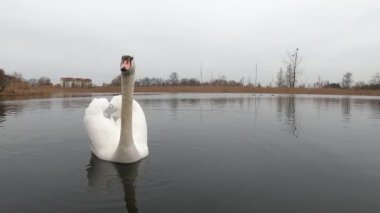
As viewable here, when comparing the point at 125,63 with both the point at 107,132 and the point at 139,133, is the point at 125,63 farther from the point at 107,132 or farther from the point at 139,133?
the point at 139,133

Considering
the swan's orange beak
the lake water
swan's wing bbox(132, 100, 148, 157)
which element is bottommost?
the lake water

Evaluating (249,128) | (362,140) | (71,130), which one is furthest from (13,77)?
(362,140)

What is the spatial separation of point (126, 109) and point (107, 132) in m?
0.98

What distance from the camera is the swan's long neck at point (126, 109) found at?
6936 millimetres

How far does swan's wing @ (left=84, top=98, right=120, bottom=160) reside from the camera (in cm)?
761

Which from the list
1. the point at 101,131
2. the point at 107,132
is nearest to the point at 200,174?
the point at 107,132

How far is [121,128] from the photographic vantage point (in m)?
7.10

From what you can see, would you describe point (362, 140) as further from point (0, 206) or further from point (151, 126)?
point (0, 206)

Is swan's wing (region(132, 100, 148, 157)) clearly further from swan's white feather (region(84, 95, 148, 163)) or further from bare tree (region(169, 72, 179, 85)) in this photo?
bare tree (region(169, 72, 179, 85))

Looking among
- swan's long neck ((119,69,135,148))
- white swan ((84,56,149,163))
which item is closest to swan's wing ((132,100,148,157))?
white swan ((84,56,149,163))

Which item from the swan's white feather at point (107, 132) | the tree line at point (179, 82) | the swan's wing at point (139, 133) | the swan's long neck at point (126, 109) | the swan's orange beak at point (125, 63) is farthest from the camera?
the tree line at point (179, 82)

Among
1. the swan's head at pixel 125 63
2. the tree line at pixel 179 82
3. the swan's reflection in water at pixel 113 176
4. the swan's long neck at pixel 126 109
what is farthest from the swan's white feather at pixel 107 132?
the tree line at pixel 179 82

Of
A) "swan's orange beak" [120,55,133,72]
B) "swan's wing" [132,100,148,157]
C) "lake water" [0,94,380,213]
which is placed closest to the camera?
"lake water" [0,94,380,213]

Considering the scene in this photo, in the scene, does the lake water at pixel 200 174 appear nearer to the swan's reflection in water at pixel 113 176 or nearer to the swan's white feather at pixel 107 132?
the swan's reflection in water at pixel 113 176
